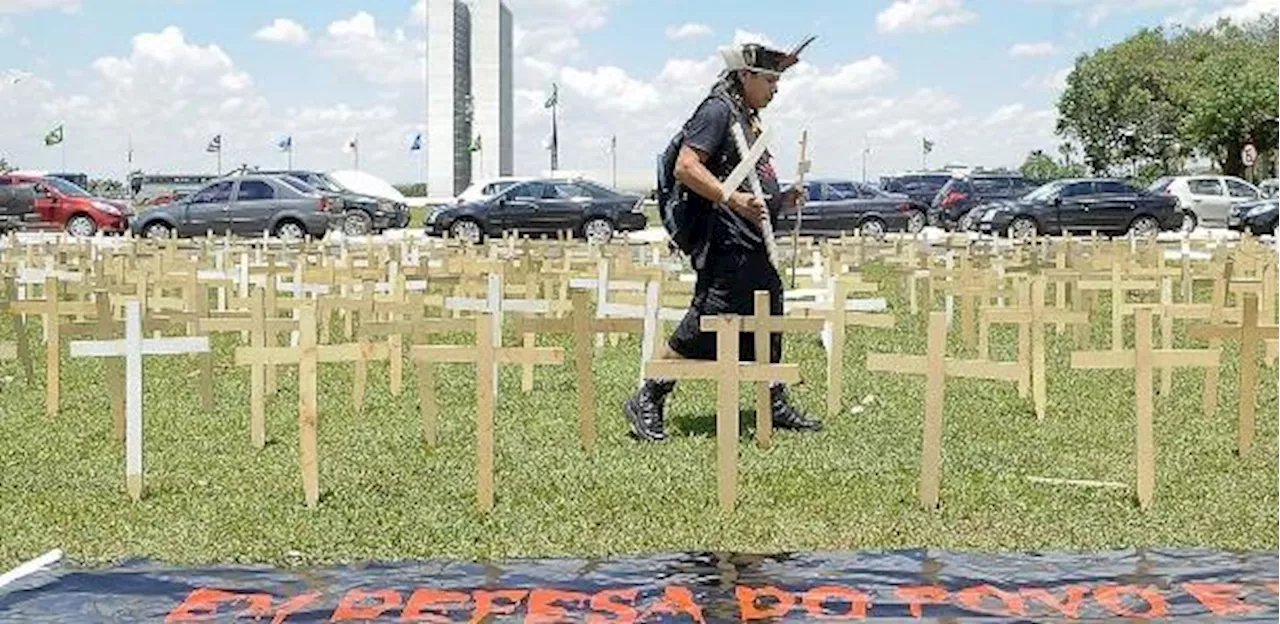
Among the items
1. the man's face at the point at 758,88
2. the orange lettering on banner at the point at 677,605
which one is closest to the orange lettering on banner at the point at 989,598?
the orange lettering on banner at the point at 677,605

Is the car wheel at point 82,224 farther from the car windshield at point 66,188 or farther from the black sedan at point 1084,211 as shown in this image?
the black sedan at point 1084,211

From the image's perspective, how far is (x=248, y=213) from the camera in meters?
27.8

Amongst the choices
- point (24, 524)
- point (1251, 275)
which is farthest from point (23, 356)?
point (1251, 275)

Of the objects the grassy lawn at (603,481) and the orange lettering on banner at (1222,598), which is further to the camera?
the grassy lawn at (603,481)

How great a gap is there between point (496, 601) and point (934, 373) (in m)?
2.20

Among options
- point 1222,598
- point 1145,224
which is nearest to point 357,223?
point 1145,224

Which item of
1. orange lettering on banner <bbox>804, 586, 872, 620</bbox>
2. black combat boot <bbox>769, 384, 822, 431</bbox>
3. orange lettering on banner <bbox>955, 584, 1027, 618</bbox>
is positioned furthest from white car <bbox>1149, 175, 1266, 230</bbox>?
orange lettering on banner <bbox>804, 586, 872, 620</bbox>

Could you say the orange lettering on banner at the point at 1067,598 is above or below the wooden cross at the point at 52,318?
below

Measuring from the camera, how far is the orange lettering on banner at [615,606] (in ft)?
15.8

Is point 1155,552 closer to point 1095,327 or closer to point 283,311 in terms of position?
point 283,311

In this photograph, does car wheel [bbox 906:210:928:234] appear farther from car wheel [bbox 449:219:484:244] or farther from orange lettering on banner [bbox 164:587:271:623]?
orange lettering on banner [bbox 164:587:271:623]

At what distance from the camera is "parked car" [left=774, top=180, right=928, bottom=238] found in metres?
29.7

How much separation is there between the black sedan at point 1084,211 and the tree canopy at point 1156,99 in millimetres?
28283

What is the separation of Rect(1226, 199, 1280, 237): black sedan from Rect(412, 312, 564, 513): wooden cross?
25.6 meters
